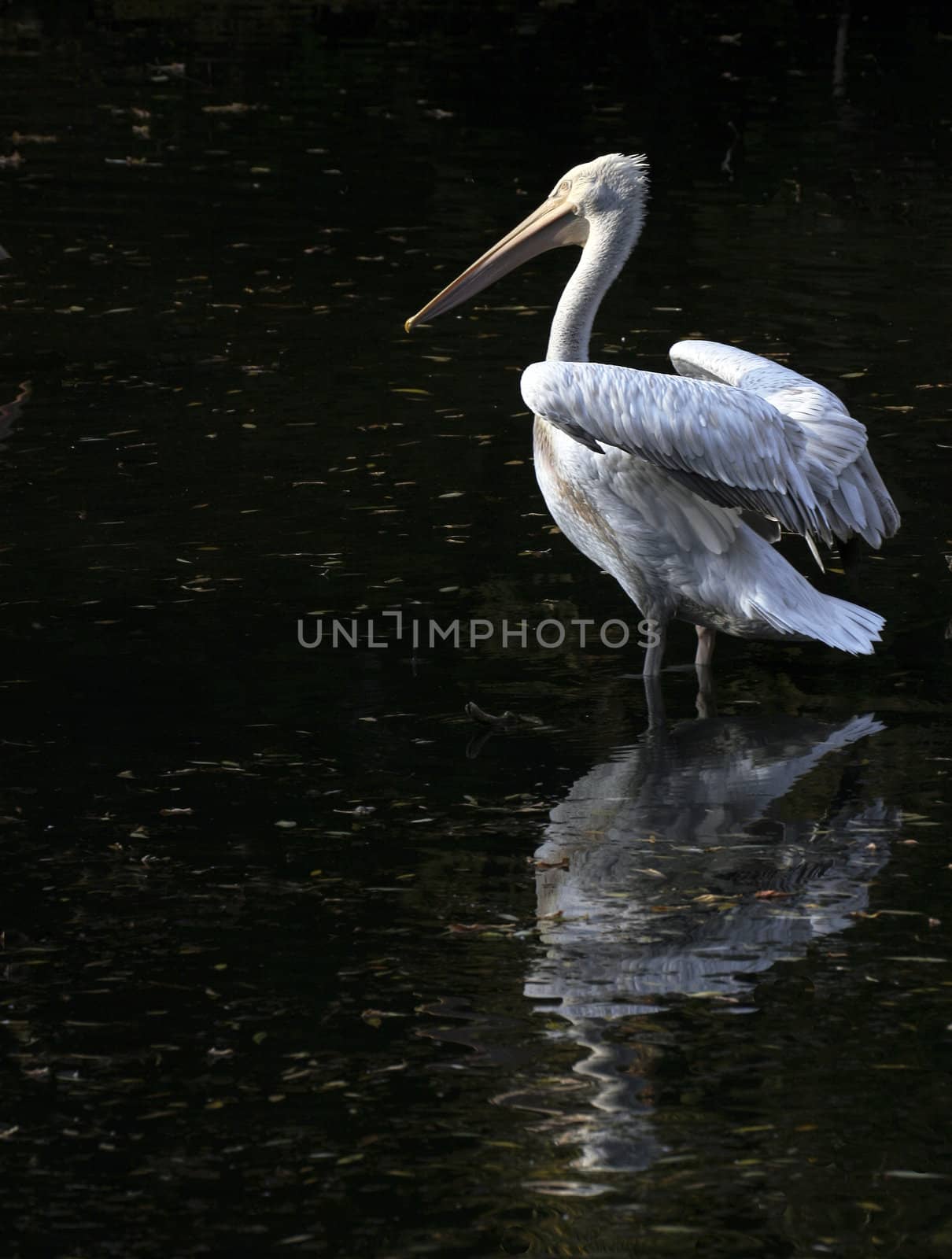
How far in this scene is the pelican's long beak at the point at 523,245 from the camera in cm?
692

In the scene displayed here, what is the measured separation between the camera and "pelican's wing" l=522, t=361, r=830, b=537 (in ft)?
19.2

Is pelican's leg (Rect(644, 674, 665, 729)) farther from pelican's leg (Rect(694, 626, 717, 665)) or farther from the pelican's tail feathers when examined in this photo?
the pelican's tail feathers

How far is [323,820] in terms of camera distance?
Result: 538 cm

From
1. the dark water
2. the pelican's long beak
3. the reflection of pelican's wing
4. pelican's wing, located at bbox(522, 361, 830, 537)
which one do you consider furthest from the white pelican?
the reflection of pelican's wing

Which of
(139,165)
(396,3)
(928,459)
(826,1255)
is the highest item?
(396,3)

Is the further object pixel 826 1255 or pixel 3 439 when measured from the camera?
pixel 3 439

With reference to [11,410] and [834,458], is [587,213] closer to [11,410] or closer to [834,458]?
[834,458]

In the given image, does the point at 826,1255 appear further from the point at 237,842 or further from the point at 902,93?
the point at 902,93

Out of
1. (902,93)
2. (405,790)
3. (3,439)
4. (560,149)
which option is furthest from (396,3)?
(405,790)

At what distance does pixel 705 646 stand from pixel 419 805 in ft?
4.76

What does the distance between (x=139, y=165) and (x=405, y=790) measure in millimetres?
10175

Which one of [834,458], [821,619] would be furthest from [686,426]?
[821,619]

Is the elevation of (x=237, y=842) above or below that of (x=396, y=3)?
below
